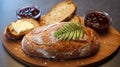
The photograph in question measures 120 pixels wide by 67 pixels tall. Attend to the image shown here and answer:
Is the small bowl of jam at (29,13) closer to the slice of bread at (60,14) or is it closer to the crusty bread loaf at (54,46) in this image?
the slice of bread at (60,14)

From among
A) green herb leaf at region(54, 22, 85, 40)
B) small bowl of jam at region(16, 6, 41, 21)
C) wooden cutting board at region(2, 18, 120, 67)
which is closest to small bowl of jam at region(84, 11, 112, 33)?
wooden cutting board at region(2, 18, 120, 67)

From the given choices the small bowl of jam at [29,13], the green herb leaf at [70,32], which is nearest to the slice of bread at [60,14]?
the small bowl of jam at [29,13]

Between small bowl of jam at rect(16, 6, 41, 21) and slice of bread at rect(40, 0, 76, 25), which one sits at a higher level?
small bowl of jam at rect(16, 6, 41, 21)

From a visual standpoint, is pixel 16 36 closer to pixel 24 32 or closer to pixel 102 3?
pixel 24 32

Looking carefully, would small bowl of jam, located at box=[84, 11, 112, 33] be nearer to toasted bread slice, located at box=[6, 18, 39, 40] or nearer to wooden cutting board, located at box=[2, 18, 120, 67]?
wooden cutting board, located at box=[2, 18, 120, 67]

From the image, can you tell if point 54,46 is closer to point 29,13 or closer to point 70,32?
point 70,32

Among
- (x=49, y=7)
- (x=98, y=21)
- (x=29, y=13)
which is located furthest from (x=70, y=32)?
(x=49, y=7)
